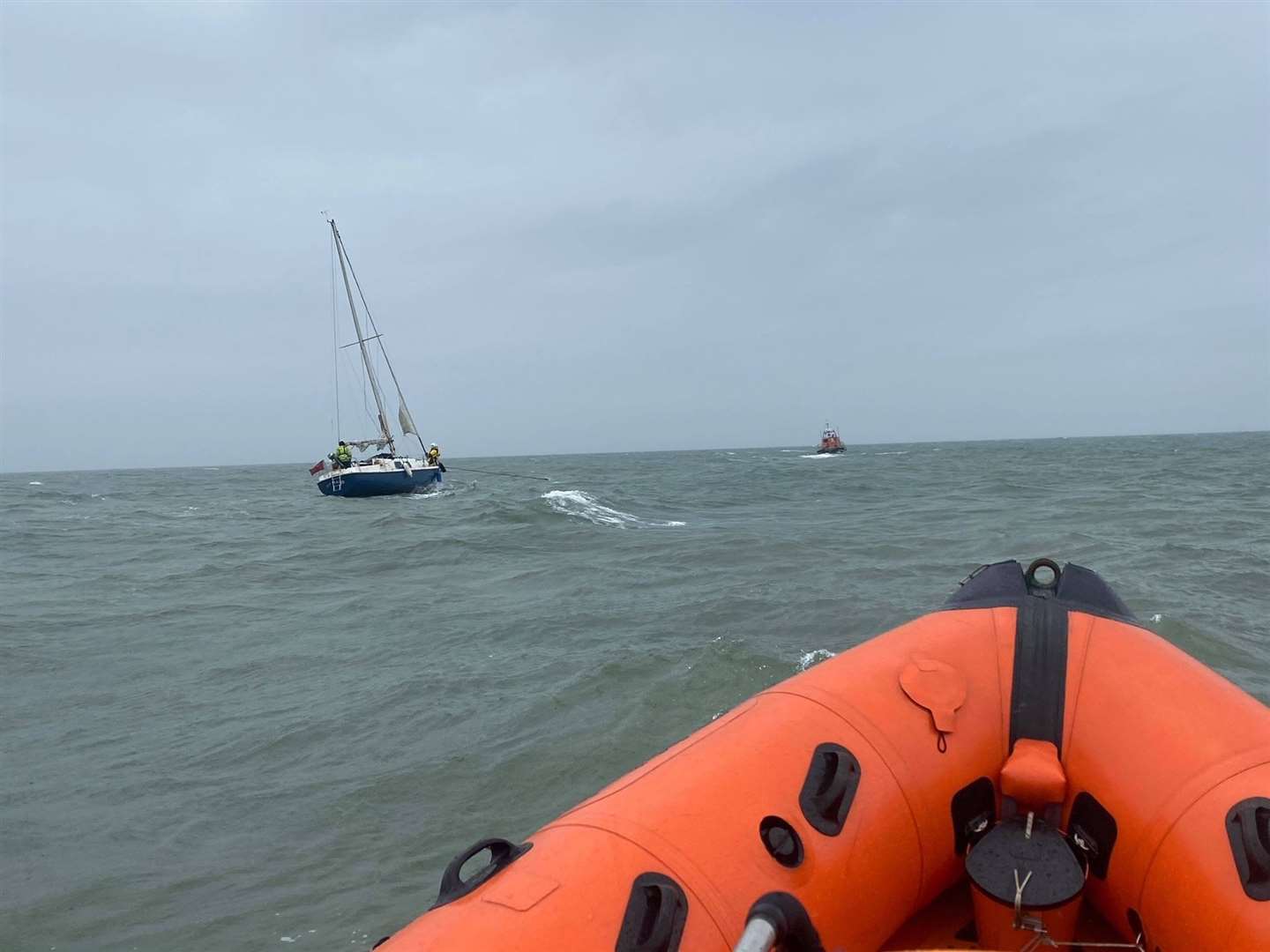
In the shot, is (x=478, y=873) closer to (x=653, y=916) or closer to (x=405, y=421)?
(x=653, y=916)

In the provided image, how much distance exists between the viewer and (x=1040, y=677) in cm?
293

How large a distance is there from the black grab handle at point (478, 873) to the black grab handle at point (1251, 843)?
187cm

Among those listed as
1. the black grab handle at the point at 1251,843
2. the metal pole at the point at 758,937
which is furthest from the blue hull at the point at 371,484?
the black grab handle at the point at 1251,843

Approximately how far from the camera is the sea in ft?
13.8

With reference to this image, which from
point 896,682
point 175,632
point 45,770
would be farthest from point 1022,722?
point 175,632

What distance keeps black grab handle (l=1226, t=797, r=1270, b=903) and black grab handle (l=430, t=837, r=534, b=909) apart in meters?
1.87

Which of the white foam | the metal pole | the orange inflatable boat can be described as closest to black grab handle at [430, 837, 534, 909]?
the orange inflatable boat

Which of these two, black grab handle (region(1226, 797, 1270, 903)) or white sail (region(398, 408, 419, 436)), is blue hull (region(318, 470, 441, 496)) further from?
black grab handle (region(1226, 797, 1270, 903))

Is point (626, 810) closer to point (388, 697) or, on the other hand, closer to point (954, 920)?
point (954, 920)

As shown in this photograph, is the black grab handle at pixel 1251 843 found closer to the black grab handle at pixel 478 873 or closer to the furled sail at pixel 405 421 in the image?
the black grab handle at pixel 478 873

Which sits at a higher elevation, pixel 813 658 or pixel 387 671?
pixel 813 658

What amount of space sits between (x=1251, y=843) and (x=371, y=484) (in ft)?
103

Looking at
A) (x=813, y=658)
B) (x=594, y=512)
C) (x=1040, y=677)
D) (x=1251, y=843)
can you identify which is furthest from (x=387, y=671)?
(x=594, y=512)

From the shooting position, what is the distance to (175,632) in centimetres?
938
